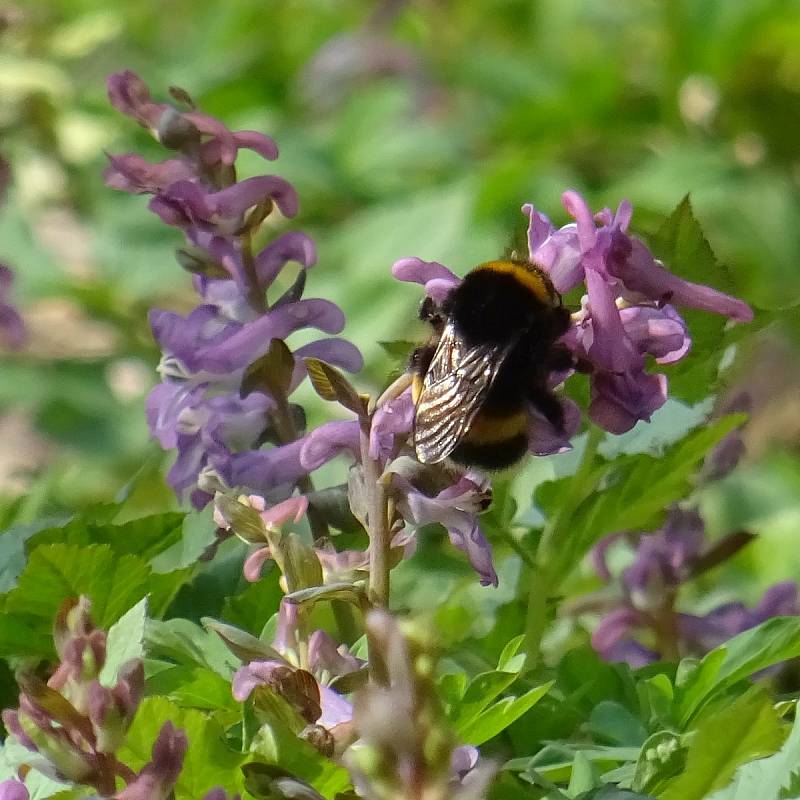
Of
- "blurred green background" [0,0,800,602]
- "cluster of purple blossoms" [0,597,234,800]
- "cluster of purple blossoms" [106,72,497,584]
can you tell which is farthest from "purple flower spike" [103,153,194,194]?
"blurred green background" [0,0,800,602]

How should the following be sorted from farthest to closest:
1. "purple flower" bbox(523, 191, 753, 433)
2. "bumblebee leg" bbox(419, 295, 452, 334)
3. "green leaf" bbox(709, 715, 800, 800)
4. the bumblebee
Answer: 1. "bumblebee leg" bbox(419, 295, 452, 334)
2. the bumblebee
3. "purple flower" bbox(523, 191, 753, 433)
4. "green leaf" bbox(709, 715, 800, 800)

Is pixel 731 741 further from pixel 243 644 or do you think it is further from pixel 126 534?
pixel 126 534

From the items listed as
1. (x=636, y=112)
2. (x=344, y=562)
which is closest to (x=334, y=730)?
(x=344, y=562)

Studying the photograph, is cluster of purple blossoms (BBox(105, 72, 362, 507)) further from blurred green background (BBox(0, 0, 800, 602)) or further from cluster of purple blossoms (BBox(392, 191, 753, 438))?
blurred green background (BBox(0, 0, 800, 602))

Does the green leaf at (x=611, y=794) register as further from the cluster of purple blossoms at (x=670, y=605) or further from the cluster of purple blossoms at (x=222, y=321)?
the cluster of purple blossoms at (x=670, y=605)

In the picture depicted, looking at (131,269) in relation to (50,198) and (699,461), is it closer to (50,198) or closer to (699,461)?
(50,198)

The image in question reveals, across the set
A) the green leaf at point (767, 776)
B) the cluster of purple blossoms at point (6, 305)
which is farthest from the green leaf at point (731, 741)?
the cluster of purple blossoms at point (6, 305)
